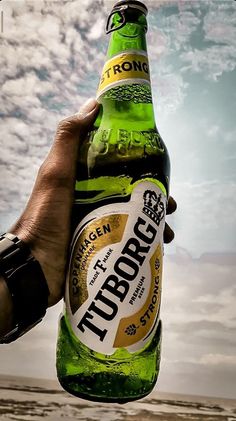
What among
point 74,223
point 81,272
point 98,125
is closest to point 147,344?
point 81,272

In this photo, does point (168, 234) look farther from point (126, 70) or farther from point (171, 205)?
point (126, 70)

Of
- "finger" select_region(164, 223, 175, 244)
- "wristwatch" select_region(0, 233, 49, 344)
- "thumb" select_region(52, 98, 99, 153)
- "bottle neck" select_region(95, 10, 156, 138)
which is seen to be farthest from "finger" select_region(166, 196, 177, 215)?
"wristwatch" select_region(0, 233, 49, 344)

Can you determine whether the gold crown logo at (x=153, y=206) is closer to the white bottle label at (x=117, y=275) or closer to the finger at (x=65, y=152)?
the white bottle label at (x=117, y=275)

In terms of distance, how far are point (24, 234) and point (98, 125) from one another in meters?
0.35

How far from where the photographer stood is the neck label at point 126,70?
130 centimetres

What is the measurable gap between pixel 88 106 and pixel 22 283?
508mm

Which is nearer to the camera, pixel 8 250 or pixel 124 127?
pixel 8 250

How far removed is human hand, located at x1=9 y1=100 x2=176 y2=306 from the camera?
1.28 m

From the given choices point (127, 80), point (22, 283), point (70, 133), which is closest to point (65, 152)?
point (70, 133)

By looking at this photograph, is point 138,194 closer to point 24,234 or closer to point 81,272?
point 81,272

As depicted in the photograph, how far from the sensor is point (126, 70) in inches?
51.1

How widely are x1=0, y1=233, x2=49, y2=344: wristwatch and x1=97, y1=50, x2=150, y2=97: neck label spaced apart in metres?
0.49

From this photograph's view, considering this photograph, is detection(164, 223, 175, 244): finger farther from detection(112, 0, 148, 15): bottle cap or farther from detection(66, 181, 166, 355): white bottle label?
detection(112, 0, 148, 15): bottle cap

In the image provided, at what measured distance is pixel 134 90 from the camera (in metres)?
1.31
